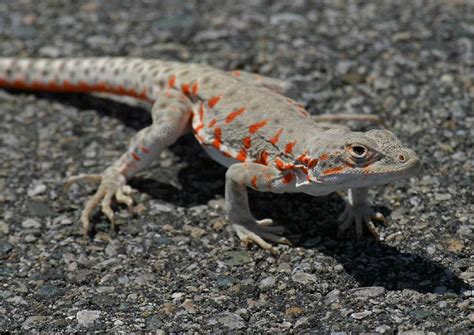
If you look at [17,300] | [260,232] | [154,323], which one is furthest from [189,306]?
[17,300]

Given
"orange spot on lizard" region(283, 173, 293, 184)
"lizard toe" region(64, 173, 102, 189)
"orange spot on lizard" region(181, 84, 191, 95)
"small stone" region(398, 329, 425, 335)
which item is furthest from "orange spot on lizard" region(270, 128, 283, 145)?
"small stone" region(398, 329, 425, 335)

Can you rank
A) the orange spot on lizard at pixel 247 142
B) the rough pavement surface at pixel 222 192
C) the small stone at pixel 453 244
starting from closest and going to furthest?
the rough pavement surface at pixel 222 192 → the small stone at pixel 453 244 → the orange spot on lizard at pixel 247 142

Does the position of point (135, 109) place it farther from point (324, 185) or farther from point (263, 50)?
point (324, 185)

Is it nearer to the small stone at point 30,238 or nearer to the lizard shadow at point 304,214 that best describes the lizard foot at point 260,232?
the lizard shadow at point 304,214

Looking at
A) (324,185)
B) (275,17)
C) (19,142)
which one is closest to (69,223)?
(19,142)

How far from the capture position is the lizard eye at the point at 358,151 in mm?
4457

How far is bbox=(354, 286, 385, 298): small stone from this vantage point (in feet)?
15.0

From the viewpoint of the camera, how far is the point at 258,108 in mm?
5438

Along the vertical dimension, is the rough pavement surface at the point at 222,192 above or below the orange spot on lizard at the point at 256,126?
below

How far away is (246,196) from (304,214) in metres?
0.46

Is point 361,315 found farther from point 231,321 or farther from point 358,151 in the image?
point 358,151

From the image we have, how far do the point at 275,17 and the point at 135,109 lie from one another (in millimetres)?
1832

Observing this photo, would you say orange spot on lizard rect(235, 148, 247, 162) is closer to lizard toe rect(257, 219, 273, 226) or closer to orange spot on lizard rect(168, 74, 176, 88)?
lizard toe rect(257, 219, 273, 226)

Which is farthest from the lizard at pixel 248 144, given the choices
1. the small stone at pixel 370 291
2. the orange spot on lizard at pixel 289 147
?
the small stone at pixel 370 291
